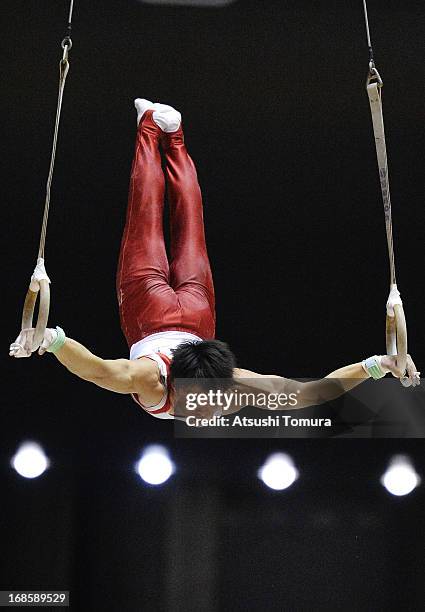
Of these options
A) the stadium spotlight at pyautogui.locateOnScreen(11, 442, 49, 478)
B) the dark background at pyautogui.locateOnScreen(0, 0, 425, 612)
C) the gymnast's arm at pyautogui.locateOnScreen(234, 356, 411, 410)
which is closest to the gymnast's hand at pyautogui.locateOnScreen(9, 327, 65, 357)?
the gymnast's arm at pyautogui.locateOnScreen(234, 356, 411, 410)

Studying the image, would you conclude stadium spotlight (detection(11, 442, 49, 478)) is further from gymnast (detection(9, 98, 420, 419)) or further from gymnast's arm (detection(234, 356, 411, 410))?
gymnast's arm (detection(234, 356, 411, 410))

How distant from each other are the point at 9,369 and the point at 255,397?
1797 mm

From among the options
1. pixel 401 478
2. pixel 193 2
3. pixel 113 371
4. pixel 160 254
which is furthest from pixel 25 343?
pixel 401 478

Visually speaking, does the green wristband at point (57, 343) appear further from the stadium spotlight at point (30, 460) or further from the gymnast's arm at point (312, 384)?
the stadium spotlight at point (30, 460)

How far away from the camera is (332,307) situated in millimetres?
4480

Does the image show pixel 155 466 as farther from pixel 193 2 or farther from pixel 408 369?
pixel 193 2

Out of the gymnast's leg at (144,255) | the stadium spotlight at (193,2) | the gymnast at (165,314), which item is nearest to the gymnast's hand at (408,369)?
the gymnast at (165,314)

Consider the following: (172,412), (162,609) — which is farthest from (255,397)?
(162,609)

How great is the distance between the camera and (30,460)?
4.42 m

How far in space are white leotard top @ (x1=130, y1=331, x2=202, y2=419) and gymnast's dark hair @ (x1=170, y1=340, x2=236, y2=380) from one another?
38 mm

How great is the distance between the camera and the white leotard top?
9.94 feet

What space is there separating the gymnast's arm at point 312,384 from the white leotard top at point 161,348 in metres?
0.24

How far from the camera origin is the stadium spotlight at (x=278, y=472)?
452 cm

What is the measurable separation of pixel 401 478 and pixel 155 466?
1281 millimetres
